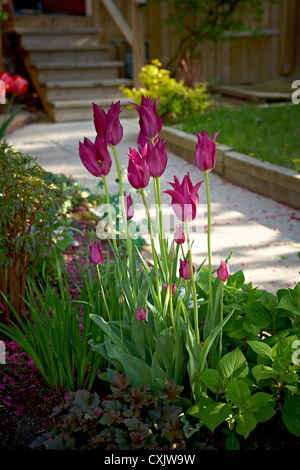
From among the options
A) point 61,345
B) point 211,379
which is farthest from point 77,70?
point 211,379

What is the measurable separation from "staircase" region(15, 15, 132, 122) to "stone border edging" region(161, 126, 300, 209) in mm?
2819

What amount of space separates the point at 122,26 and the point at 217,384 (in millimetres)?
7921

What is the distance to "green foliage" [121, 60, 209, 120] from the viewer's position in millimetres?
6664

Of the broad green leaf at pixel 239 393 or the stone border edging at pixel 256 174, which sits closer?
the broad green leaf at pixel 239 393

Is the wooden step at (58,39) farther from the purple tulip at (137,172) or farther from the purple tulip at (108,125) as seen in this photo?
the purple tulip at (137,172)

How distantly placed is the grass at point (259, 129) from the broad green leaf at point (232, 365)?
122 inches

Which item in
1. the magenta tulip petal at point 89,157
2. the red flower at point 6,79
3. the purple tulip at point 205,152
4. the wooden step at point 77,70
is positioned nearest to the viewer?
the purple tulip at point 205,152

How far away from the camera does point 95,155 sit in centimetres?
160

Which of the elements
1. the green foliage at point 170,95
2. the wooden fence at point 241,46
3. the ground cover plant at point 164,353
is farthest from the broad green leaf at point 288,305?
the wooden fence at point 241,46

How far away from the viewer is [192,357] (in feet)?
5.55

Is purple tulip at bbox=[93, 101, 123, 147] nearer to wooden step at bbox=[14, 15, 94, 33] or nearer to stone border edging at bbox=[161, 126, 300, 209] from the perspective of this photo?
stone border edging at bbox=[161, 126, 300, 209]

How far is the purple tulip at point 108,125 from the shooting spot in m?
1.58

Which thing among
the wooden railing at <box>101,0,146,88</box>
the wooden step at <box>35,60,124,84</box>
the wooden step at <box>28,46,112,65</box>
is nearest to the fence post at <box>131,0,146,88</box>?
the wooden railing at <box>101,0,146,88</box>

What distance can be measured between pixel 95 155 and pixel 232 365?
76 centimetres
